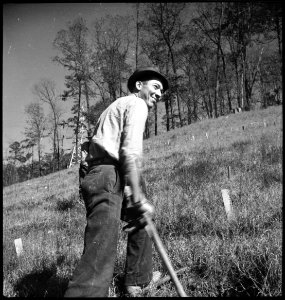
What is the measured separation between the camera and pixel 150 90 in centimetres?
277

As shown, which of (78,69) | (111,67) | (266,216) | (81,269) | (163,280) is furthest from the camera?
(111,67)

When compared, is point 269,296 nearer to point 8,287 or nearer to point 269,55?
point 8,287

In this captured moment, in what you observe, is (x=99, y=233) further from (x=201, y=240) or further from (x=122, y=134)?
(x=201, y=240)

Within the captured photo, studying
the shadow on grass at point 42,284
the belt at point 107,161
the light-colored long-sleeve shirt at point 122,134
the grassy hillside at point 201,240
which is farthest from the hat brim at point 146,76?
the shadow on grass at point 42,284

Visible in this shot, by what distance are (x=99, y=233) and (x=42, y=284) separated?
4.14ft

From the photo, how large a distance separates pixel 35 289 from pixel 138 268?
101cm

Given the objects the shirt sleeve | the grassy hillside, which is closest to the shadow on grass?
the grassy hillside

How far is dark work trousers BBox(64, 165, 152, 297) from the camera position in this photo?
2061 millimetres

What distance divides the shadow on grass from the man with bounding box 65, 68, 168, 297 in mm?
671

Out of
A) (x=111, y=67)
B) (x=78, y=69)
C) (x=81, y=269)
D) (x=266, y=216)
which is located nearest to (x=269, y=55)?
(x=111, y=67)

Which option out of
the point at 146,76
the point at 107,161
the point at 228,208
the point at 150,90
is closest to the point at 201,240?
the point at 228,208

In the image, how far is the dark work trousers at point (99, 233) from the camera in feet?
6.76

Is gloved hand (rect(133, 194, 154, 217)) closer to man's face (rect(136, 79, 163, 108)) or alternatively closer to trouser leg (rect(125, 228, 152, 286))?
trouser leg (rect(125, 228, 152, 286))

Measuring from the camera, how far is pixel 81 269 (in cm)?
209
